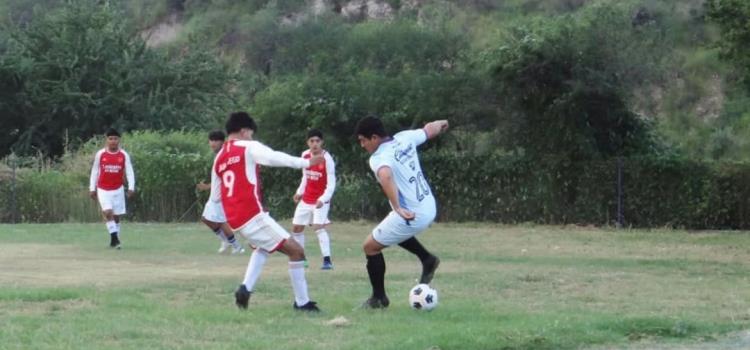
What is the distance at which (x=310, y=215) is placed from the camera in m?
19.8

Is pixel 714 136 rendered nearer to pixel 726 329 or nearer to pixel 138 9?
pixel 726 329

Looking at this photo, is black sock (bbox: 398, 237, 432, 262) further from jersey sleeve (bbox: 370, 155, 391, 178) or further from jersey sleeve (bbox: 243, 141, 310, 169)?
jersey sleeve (bbox: 243, 141, 310, 169)

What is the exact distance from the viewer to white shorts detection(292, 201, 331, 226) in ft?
64.1

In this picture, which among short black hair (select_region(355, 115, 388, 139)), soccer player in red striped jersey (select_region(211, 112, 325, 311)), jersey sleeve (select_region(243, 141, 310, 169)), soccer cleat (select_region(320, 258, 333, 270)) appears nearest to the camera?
jersey sleeve (select_region(243, 141, 310, 169))

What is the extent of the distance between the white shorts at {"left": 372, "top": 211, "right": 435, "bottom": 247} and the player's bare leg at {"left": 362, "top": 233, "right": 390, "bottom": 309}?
13 cm

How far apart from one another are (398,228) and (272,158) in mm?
1399

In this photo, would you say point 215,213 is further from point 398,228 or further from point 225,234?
point 398,228

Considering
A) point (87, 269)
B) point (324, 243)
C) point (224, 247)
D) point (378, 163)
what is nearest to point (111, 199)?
point (224, 247)

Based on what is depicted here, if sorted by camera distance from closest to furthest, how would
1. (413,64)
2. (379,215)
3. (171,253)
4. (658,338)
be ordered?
(658,338)
(171,253)
(379,215)
(413,64)

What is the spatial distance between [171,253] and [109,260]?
1.77 meters

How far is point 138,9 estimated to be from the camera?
3853 inches

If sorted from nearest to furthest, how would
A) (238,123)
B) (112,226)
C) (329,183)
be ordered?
(238,123) < (329,183) < (112,226)

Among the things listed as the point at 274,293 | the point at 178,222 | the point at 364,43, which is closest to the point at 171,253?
the point at 274,293

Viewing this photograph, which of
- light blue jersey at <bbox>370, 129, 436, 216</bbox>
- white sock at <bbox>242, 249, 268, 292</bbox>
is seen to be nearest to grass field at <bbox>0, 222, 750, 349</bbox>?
white sock at <bbox>242, 249, 268, 292</bbox>
